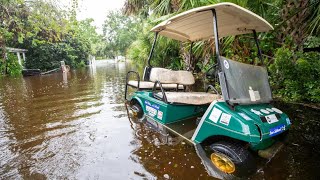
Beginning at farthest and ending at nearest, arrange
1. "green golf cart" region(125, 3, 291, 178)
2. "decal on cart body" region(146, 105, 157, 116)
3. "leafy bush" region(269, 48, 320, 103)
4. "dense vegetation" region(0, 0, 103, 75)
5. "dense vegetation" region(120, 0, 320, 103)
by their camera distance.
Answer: "dense vegetation" region(0, 0, 103, 75) < "leafy bush" region(269, 48, 320, 103) < "dense vegetation" region(120, 0, 320, 103) < "decal on cart body" region(146, 105, 157, 116) < "green golf cart" region(125, 3, 291, 178)

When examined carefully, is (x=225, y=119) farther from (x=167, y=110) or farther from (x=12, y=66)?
(x=12, y=66)

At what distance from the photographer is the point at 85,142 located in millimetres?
3850

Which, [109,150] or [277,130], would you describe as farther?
[109,150]

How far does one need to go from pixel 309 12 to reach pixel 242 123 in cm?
413

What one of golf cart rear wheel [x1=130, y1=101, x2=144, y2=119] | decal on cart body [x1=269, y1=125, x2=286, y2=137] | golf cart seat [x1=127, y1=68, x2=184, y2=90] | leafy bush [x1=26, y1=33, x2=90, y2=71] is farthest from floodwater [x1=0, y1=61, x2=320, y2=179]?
leafy bush [x1=26, y1=33, x2=90, y2=71]

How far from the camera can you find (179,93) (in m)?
4.41

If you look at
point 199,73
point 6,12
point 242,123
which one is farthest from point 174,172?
point 6,12

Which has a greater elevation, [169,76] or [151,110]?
[169,76]

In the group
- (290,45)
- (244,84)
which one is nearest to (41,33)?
(290,45)

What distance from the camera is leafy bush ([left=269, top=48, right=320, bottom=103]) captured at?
5.14 m

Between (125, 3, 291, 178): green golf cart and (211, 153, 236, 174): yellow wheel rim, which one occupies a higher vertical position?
(125, 3, 291, 178): green golf cart

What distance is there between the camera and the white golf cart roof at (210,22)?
290 cm

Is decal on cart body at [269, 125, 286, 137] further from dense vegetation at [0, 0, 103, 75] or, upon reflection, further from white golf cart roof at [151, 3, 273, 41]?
dense vegetation at [0, 0, 103, 75]

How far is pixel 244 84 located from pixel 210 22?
1.27 m
